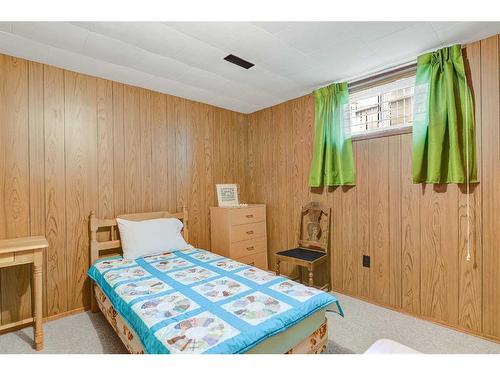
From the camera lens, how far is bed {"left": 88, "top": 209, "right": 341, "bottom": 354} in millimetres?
1208

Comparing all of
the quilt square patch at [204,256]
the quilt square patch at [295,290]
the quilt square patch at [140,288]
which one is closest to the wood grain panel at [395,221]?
the quilt square patch at [295,290]

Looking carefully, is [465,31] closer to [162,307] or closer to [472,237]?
[472,237]

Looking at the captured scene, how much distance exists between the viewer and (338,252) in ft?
9.36

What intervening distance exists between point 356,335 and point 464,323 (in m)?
0.87

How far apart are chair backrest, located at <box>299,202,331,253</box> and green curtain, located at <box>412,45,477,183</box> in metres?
1.00

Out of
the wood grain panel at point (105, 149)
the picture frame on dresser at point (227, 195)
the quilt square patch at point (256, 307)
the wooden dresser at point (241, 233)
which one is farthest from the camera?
the picture frame on dresser at point (227, 195)

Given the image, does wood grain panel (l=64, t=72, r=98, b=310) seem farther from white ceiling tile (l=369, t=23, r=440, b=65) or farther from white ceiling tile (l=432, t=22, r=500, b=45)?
white ceiling tile (l=432, t=22, r=500, b=45)

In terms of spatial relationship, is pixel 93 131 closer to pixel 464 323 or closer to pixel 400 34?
pixel 400 34

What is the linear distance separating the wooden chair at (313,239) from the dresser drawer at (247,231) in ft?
1.79

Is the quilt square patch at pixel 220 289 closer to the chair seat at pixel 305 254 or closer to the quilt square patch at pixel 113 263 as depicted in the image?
the quilt square patch at pixel 113 263

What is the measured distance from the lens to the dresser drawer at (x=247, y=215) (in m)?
3.17

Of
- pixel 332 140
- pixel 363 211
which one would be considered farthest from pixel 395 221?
pixel 332 140

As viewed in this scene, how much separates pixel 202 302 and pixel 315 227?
182 centimetres
